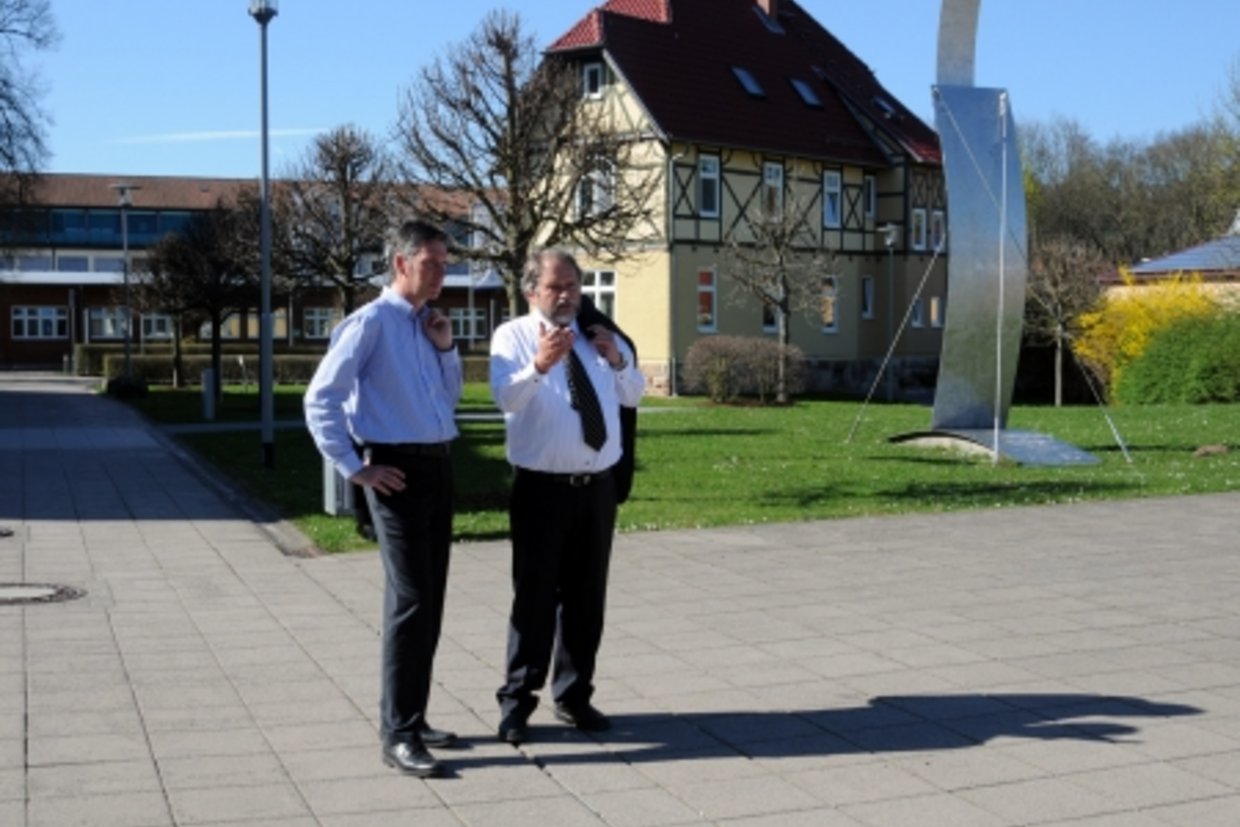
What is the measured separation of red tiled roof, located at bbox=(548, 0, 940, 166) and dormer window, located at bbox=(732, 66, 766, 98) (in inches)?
6.4

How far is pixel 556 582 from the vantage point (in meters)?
6.44

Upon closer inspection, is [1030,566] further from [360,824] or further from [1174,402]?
[1174,402]

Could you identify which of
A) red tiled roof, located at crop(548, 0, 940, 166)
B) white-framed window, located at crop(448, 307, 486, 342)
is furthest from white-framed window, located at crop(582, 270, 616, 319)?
white-framed window, located at crop(448, 307, 486, 342)

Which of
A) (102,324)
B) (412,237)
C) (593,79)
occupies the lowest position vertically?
(102,324)

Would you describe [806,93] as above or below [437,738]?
above

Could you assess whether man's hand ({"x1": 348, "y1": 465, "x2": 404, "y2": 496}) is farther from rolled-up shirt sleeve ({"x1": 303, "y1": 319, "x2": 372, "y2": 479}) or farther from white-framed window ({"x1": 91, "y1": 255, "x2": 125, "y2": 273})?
white-framed window ({"x1": 91, "y1": 255, "x2": 125, "y2": 273})

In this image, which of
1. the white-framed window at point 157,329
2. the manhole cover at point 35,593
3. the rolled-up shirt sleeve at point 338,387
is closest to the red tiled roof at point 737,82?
the white-framed window at point 157,329

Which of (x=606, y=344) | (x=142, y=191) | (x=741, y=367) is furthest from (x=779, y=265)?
(x=142, y=191)

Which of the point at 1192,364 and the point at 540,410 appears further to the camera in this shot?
the point at 1192,364

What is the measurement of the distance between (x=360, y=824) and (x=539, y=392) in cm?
184

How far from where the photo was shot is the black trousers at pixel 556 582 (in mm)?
6301

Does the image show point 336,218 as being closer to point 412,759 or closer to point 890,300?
point 890,300

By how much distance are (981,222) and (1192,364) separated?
2077 centimetres

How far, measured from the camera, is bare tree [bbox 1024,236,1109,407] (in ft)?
156
